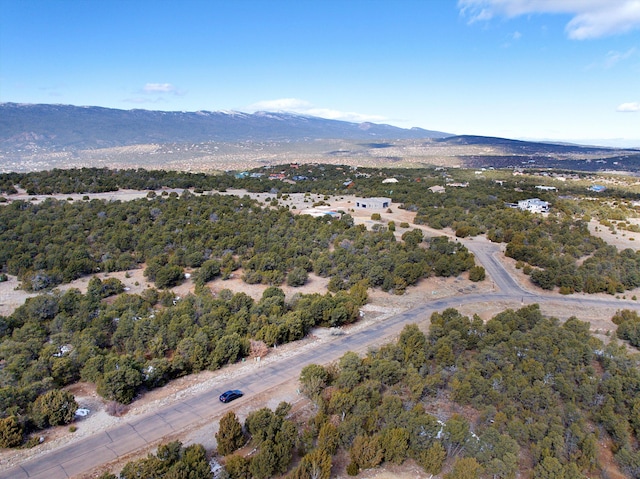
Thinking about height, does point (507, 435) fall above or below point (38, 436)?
above

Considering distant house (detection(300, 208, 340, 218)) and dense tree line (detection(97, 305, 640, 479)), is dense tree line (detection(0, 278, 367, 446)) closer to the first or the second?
dense tree line (detection(97, 305, 640, 479))

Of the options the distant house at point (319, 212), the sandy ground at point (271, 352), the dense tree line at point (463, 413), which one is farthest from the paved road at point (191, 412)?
the distant house at point (319, 212)

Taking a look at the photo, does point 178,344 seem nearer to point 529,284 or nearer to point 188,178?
point 529,284

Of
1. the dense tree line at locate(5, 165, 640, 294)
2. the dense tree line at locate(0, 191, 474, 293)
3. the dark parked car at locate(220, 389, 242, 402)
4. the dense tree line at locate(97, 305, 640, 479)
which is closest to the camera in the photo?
the dense tree line at locate(97, 305, 640, 479)

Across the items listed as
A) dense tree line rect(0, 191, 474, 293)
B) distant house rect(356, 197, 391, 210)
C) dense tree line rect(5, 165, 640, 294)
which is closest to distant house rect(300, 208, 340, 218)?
dense tree line rect(0, 191, 474, 293)

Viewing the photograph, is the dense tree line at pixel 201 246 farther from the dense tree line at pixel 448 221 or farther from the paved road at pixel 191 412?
the paved road at pixel 191 412

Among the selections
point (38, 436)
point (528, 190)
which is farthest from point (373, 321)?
point (528, 190)
